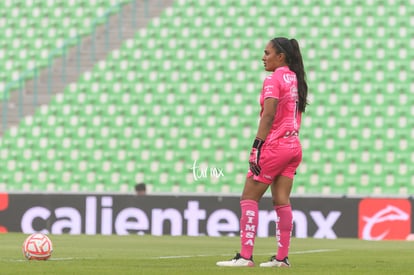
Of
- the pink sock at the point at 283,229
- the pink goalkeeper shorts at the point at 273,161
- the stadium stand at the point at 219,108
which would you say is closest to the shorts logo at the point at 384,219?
the stadium stand at the point at 219,108

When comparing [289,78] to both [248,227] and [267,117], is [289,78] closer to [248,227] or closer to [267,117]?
[267,117]

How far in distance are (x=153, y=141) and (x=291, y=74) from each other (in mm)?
13430

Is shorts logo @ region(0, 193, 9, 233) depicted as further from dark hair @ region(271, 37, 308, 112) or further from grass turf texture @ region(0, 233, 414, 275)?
dark hair @ region(271, 37, 308, 112)

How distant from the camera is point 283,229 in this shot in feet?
26.6

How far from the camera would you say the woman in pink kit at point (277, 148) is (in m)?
7.91

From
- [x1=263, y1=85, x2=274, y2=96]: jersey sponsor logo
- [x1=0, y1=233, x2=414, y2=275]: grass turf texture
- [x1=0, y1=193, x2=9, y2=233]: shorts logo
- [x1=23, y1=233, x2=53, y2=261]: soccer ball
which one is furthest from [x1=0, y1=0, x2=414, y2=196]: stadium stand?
[x1=263, y1=85, x2=274, y2=96]: jersey sponsor logo

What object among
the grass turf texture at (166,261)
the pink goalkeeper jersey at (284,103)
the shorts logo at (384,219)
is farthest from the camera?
the shorts logo at (384,219)

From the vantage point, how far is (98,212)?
17.5 metres

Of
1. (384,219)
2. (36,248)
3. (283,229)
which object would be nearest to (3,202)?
(384,219)

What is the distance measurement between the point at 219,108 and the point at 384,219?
5640 mm

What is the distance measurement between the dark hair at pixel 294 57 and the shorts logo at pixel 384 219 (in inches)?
358

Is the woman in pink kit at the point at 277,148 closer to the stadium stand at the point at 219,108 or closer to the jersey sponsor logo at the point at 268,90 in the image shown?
the jersey sponsor logo at the point at 268,90

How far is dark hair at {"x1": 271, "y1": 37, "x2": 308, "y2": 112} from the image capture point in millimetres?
8062

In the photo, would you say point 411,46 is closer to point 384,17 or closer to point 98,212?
point 384,17
